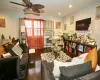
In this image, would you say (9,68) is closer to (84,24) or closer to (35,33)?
(84,24)

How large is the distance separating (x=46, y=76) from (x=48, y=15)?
17.4 ft

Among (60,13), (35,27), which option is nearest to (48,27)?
(35,27)

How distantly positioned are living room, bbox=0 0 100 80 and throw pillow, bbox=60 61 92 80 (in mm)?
→ 2561

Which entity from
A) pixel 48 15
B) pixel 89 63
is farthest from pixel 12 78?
pixel 48 15

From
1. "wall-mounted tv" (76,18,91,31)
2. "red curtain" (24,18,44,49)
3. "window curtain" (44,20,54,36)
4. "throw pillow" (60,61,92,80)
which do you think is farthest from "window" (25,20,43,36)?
"throw pillow" (60,61,92,80)

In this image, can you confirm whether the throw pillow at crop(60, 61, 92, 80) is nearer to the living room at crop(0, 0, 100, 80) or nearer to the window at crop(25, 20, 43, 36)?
the living room at crop(0, 0, 100, 80)

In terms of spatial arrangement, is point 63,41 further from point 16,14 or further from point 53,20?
point 16,14

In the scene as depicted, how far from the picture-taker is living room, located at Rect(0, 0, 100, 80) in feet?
11.1

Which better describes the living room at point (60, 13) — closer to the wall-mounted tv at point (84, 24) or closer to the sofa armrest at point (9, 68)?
the wall-mounted tv at point (84, 24)

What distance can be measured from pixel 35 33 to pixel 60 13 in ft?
7.16

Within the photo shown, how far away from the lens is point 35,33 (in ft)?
18.4

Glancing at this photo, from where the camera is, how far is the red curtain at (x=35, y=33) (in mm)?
5404

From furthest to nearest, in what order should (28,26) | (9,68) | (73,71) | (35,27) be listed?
1. (35,27)
2. (28,26)
3. (9,68)
4. (73,71)

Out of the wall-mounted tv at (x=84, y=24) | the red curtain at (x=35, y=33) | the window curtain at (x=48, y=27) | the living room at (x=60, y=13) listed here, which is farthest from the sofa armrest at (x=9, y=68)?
the window curtain at (x=48, y=27)
